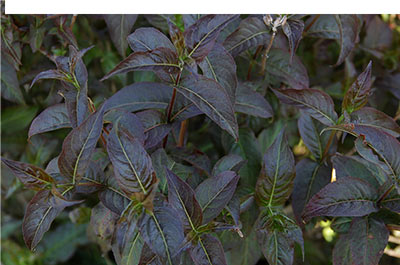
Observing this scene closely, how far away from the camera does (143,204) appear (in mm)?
647

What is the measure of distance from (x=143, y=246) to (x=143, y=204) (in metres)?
0.13

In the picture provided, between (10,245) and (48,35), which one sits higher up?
(48,35)

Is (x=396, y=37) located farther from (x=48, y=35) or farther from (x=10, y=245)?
(x=10, y=245)

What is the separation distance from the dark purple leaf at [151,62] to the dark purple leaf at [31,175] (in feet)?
0.60

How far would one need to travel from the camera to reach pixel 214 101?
73cm

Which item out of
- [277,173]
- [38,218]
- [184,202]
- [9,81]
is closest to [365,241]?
[277,173]

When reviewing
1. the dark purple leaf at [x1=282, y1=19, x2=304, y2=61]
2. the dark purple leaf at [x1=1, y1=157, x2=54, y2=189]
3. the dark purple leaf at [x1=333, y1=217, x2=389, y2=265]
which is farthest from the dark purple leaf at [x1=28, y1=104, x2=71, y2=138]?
the dark purple leaf at [x1=333, y1=217, x2=389, y2=265]

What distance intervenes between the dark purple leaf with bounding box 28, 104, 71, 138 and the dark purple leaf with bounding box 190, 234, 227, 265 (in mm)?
321

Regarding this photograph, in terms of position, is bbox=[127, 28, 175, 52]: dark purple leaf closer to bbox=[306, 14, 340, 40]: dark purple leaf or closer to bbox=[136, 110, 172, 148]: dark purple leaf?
bbox=[136, 110, 172, 148]: dark purple leaf

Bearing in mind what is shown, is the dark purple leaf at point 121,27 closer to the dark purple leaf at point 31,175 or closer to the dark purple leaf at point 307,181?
the dark purple leaf at point 31,175

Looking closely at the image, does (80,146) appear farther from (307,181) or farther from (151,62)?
(307,181)

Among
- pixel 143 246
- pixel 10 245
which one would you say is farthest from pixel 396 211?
pixel 10 245

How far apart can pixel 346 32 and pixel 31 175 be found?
0.67 metres
